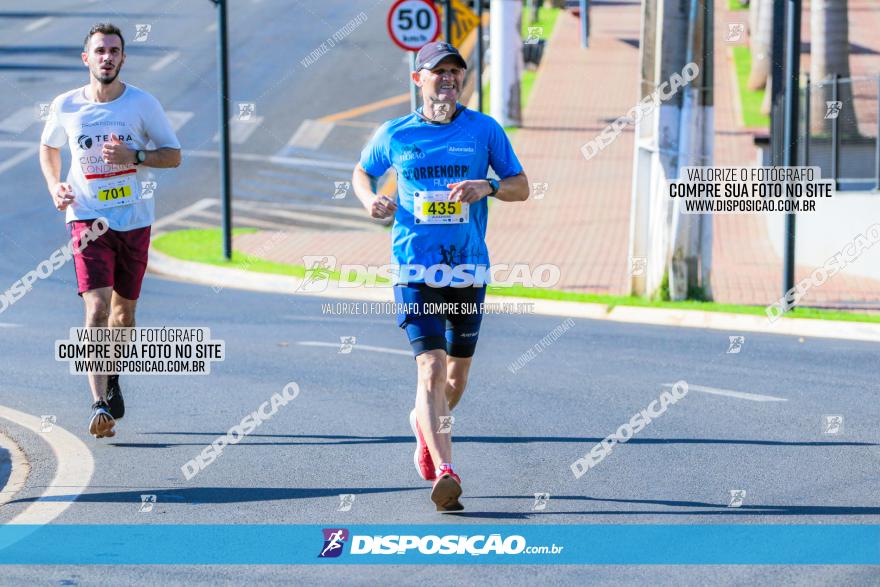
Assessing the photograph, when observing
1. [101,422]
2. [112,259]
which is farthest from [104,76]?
[101,422]

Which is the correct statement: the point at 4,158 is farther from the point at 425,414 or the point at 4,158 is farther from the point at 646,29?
the point at 425,414

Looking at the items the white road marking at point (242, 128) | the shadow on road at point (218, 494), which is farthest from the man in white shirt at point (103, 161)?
the white road marking at point (242, 128)

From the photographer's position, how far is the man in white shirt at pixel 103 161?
846 cm

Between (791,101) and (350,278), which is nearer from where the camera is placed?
(791,101)

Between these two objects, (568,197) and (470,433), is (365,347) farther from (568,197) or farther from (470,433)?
(568,197)

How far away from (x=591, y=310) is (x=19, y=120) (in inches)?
700

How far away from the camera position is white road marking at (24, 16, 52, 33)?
39.2 metres

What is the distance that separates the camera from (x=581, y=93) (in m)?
34.5

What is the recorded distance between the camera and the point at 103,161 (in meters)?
8.51

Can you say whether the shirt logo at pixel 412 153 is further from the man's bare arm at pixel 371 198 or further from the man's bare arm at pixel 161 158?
the man's bare arm at pixel 161 158

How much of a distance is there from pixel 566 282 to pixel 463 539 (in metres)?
10.4

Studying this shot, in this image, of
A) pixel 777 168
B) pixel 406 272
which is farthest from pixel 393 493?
pixel 777 168

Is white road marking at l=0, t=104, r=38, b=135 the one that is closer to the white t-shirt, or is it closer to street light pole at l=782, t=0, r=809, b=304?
street light pole at l=782, t=0, r=809, b=304

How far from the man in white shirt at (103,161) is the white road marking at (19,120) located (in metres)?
20.9
